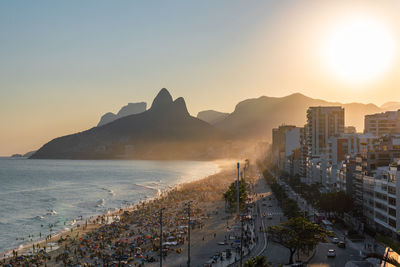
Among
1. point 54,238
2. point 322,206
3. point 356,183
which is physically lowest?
point 54,238

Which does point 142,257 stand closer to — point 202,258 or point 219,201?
point 202,258

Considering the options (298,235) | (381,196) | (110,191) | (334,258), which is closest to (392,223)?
(381,196)

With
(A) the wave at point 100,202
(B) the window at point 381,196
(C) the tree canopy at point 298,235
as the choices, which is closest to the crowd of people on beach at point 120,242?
(C) the tree canopy at point 298,235

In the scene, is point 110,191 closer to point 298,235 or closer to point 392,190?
point 298,235

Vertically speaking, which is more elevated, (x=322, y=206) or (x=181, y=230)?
(x=322, y=206)

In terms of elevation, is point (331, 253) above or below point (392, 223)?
below

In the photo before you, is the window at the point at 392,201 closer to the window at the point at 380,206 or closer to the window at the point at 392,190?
the window at the point at 392,190

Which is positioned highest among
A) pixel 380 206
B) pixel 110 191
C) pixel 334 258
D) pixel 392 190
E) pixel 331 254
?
pixel 392 190

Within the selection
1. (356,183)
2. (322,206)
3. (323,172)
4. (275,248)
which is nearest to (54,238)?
(275,248)

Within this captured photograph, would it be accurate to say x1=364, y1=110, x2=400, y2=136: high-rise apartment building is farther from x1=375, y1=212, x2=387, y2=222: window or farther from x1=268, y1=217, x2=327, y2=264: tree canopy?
x1=268, y1=217, x2=327, y2=264: tree canopy
